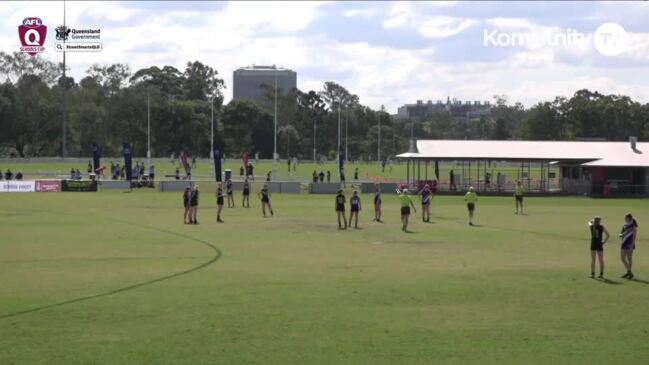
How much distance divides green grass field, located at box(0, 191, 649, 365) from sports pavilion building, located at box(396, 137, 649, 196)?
103 feet

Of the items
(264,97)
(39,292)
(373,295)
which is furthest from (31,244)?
(264,97)

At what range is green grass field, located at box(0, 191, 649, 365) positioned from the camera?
12906mm

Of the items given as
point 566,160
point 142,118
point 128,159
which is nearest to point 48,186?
point 128,159

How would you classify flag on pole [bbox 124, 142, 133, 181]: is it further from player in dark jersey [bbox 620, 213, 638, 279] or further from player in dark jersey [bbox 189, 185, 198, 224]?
player in dark jersey [bbox 620, 213, 638, 279]

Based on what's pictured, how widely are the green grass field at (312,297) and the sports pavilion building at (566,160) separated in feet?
103

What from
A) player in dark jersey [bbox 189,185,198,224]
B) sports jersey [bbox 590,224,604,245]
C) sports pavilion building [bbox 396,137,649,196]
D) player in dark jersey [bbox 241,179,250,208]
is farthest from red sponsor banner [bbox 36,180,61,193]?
sports jersey [bbox 590,224,604,245]

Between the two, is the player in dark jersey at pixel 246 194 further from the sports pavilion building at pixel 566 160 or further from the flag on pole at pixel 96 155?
the flag on pole at pixel 96 155

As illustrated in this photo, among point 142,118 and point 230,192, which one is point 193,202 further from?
point 142,118

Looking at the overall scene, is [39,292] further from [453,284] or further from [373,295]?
[453,284]

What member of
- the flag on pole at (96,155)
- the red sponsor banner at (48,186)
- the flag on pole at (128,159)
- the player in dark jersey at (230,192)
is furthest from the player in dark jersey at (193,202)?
the flag on pole at (96,155)

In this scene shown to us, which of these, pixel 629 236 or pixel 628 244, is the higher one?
pixel 629 236

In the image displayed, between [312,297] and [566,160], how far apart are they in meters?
53.1

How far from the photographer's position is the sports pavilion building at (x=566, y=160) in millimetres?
64688

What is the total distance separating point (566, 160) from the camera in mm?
66938
